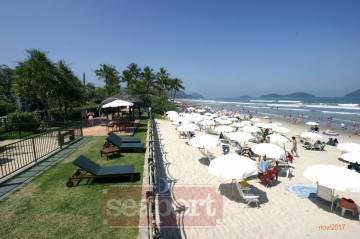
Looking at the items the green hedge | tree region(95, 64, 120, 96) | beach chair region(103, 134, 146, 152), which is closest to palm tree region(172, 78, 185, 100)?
tree region(95, 64, 120, 96)

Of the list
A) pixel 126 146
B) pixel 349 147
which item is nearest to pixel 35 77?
pixel 126 146

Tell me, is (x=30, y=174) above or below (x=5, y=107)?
below

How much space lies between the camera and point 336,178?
7.64 metres

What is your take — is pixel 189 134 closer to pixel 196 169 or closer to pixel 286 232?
pixel 196 169

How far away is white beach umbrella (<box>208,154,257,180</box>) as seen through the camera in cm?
A: 831

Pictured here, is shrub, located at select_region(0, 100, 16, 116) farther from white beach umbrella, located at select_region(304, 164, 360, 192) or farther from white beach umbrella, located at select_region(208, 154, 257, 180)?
white beach umbrella, located at select_region(304, 164, 360, 192)

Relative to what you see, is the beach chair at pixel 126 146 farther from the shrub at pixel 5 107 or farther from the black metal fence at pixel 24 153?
the shrub at pixel 5 107

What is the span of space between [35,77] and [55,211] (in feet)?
59.7

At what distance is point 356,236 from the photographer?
22.4ft

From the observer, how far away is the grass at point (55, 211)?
5.53m

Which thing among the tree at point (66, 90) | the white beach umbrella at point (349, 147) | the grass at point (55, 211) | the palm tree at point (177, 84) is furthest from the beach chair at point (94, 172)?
the palm tree at point (177, 84)

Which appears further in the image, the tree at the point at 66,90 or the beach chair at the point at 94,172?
the tree at the point at 66,90

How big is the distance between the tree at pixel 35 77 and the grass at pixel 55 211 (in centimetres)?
1493

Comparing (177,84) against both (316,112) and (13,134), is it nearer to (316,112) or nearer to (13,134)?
(316,112)
